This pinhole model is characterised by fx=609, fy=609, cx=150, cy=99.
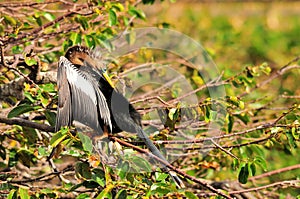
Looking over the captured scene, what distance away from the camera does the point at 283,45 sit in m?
8.55

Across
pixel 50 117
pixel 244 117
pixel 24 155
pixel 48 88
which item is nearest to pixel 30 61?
pixel 48 88

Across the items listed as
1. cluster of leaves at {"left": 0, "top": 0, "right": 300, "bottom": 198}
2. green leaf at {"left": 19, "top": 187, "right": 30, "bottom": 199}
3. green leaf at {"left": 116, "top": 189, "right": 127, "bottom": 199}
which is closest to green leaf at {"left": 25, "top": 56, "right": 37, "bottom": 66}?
cluster of leaves at {"left": 0, "top": 0, "right": 300, "bottom": 198}

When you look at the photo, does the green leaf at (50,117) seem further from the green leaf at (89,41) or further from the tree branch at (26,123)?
the green leaf at (89,41)

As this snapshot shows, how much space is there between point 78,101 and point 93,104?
0.07 metres

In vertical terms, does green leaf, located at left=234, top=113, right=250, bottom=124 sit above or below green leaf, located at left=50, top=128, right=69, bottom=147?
above

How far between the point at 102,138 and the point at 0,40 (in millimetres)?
587

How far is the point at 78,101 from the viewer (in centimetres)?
251

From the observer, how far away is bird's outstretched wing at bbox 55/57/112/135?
2459 millimetres

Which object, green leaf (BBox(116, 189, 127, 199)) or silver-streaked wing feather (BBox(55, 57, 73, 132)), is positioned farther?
silver-streaked wing feather (BBox(55, 57, 73, 132))

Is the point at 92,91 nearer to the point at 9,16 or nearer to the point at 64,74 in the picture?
the point at 64,74

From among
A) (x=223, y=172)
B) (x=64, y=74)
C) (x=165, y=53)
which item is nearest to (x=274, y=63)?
(x=165, y=53)

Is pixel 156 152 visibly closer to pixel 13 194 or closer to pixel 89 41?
pixel 13 194

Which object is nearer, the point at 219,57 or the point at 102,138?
the point at 102,138

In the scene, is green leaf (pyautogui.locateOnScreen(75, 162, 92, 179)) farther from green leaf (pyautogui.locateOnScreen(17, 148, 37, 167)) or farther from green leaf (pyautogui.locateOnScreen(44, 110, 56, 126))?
green leaf (pyautogui.locateOnScreen(17, 148, 37, 167))
